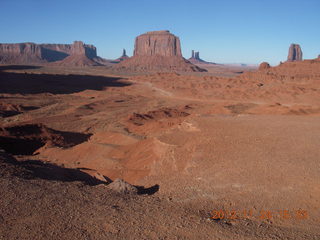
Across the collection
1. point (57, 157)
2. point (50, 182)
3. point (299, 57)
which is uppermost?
point (299, 57)

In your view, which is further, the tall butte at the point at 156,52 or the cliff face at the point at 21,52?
the cliff face at the point at 21,52

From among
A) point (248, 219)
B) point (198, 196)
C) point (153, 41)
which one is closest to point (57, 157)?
point (198, 196)

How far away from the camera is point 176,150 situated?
9.30 metres

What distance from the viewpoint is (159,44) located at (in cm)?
12031

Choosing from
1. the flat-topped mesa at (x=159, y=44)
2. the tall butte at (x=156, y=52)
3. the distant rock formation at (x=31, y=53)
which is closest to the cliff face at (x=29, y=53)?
the distant rock formation at (x=31, y=53)

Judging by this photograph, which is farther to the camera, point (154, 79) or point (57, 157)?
point (154, 79)

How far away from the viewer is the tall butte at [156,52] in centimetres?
11049

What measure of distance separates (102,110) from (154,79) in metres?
28.3

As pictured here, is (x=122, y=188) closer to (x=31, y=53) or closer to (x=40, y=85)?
(x=40, y=85)

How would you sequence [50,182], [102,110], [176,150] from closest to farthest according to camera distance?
[50,182] < [176,150] < [102,110]

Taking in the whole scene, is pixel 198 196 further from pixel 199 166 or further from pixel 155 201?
pixel 199 166

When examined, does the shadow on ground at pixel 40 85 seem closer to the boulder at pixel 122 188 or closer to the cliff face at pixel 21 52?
the boulder at pixel 122 188

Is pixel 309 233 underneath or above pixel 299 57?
underneath

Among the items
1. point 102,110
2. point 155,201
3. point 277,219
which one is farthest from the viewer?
point 102,110
